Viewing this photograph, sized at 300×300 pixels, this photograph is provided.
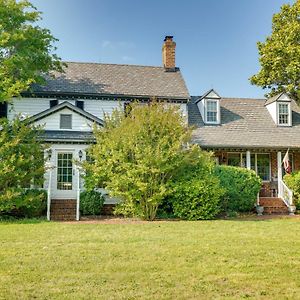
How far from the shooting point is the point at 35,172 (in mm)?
16109

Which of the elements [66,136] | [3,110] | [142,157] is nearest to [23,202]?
Result: [66,136]

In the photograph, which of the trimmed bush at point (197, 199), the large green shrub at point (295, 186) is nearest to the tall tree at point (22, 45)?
the trimmed bush at point (197, 199)

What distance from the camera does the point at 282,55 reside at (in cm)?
2697

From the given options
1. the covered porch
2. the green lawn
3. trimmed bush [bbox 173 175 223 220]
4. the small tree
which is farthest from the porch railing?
the green lawn

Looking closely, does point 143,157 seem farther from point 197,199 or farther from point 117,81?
point 117,81

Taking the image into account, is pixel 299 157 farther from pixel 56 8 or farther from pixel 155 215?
pixel 56 8

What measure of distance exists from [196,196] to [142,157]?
105 inches

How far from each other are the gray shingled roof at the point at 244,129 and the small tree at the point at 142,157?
522 cm

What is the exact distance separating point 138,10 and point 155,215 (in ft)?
33.4

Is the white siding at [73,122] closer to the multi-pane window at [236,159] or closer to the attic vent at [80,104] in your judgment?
the attic vent at [80,104]

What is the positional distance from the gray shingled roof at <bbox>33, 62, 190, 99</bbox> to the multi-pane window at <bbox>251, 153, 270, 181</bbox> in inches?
207

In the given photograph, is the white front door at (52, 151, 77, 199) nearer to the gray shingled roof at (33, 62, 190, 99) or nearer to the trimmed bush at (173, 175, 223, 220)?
the gray shingled roof at (33, 62, 190, 99)

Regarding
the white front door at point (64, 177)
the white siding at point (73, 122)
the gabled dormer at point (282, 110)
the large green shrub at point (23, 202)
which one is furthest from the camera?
the gabled dormer at point (282, 110)

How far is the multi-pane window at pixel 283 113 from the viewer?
24.3 meters
